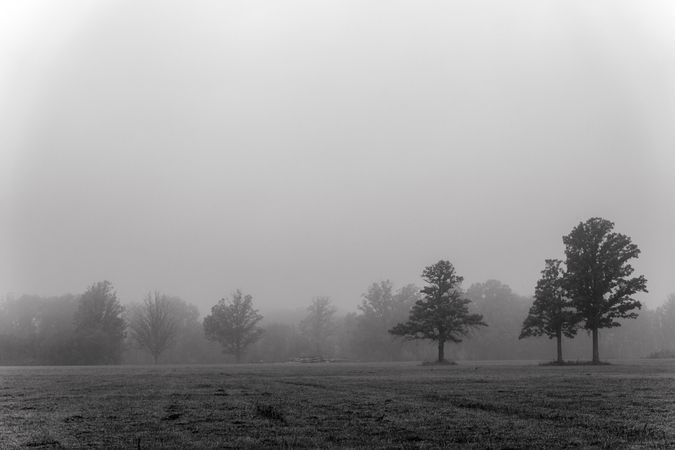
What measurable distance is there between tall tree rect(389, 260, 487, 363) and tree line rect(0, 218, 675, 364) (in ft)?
0.44

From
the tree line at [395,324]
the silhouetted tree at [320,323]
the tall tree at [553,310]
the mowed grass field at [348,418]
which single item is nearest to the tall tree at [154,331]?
the tree line at [395,324]

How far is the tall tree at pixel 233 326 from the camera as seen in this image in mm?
102000

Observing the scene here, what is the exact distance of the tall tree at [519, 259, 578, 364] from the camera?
65562mm

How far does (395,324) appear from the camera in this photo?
391 ft

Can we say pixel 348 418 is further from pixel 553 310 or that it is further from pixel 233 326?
pixel 233 326

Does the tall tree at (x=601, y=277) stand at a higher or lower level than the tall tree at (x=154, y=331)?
higher

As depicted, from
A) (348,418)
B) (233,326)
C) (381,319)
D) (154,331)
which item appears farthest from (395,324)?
(348,418)

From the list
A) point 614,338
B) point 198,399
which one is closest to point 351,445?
point 198,399

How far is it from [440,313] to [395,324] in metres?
46.7

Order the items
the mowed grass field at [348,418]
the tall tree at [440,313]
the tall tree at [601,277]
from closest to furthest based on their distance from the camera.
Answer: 1. the mowed grass field at [348,418]
2. the tall tree at [601,277]
3. the tall tree at [440,313]

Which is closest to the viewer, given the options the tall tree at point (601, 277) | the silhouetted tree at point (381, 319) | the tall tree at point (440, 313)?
the tall tree at point (601, 277)

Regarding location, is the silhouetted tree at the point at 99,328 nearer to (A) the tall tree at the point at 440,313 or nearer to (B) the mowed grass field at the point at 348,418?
(A) the tall tree at the point at 440,313

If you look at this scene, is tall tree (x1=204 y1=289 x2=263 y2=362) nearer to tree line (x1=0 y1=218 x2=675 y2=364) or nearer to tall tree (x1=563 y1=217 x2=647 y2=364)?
tree line (x1=0 y1=218 x2=675 y2=364)

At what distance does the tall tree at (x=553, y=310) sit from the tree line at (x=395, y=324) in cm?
14
